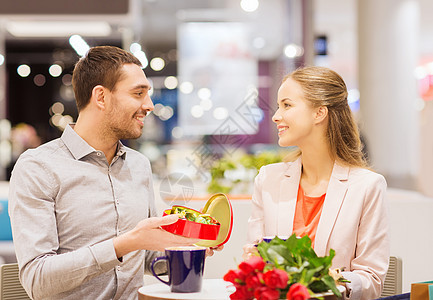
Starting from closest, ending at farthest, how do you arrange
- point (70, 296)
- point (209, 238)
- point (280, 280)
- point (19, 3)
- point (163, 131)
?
point (280, 280), point (209, 238), point (70, 296), point (19, 3), point (163, 131)

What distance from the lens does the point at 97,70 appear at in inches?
85.0

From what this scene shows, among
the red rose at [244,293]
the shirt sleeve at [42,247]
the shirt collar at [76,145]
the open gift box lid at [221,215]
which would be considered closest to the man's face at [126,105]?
the shirt collar at [76,145]

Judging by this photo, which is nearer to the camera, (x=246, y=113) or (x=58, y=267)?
(x=58, y=267)

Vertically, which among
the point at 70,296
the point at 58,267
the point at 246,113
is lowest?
the point at 70,296

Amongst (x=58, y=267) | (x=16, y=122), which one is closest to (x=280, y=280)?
(x=58, y=267)

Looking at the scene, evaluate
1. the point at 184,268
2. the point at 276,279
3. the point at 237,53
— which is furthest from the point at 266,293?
the point at 237,53

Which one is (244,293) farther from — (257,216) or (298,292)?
(257,216)

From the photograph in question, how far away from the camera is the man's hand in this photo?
173cm

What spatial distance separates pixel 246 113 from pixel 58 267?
1.90 m

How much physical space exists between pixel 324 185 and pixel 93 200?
0.87m

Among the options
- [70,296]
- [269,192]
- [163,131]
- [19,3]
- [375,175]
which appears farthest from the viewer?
[163,131]

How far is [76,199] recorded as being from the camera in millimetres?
2023

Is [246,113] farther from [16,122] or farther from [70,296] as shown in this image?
[16,122]

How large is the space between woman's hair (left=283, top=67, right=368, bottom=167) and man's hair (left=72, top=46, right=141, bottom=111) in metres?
0.66
